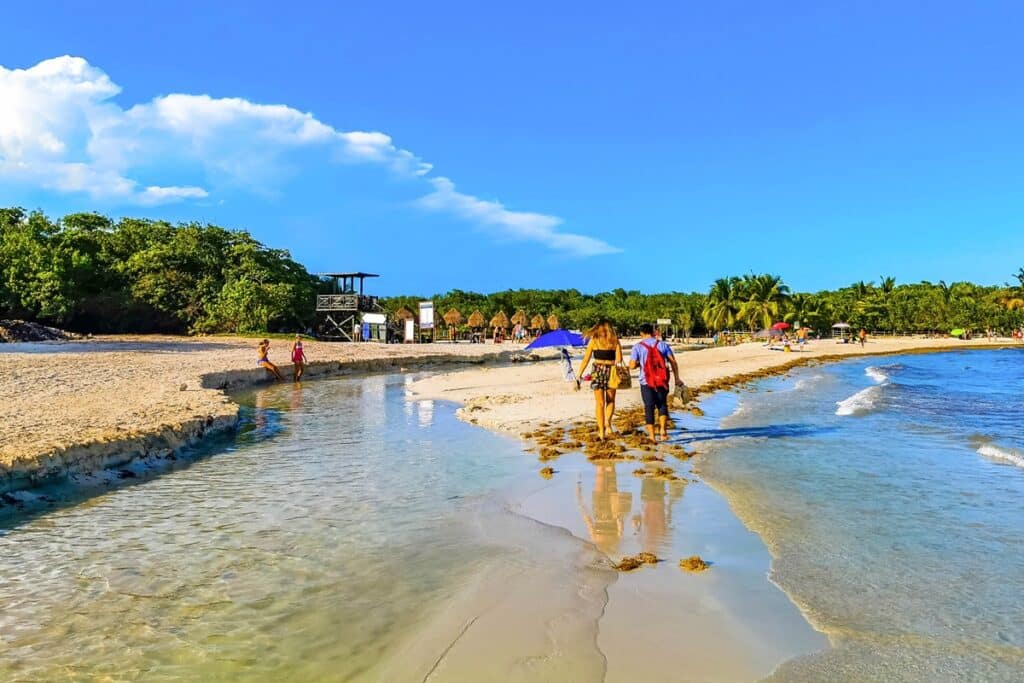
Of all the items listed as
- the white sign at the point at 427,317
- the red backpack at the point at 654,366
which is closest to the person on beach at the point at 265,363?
the red backpack at the point at 654,366

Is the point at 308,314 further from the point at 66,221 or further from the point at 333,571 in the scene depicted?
the point at 333,571

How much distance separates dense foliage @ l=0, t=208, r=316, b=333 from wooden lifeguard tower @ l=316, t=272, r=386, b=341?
180 cm

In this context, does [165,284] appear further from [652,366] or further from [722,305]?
[722,305]

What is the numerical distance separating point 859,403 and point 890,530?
43.6ft

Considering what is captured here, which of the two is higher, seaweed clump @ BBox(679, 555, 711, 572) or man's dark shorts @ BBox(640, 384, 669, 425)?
man's dark shorts @ BBox(640, 384, 669, 425)

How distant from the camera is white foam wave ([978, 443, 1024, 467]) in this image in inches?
388

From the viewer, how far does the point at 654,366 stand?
33.1ft

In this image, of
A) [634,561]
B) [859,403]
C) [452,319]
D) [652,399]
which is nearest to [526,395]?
[652,399]

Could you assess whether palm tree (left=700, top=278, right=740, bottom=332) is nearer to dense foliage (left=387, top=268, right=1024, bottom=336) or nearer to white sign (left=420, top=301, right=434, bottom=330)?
dense foliage (left=387, top=268, right=1024, bottom=336)

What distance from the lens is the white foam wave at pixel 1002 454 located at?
9852 millimetres

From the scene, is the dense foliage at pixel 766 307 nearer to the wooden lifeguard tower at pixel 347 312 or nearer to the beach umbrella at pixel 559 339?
the wooden lifeguard tower at pixel 347 312

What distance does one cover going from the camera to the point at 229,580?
512 centimetres

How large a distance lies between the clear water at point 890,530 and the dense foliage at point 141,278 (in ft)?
128

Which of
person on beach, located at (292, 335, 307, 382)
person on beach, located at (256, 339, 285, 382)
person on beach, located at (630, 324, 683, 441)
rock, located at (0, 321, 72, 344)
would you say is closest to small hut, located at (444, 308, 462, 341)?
rock, located at (0, 321, 72, 344)
